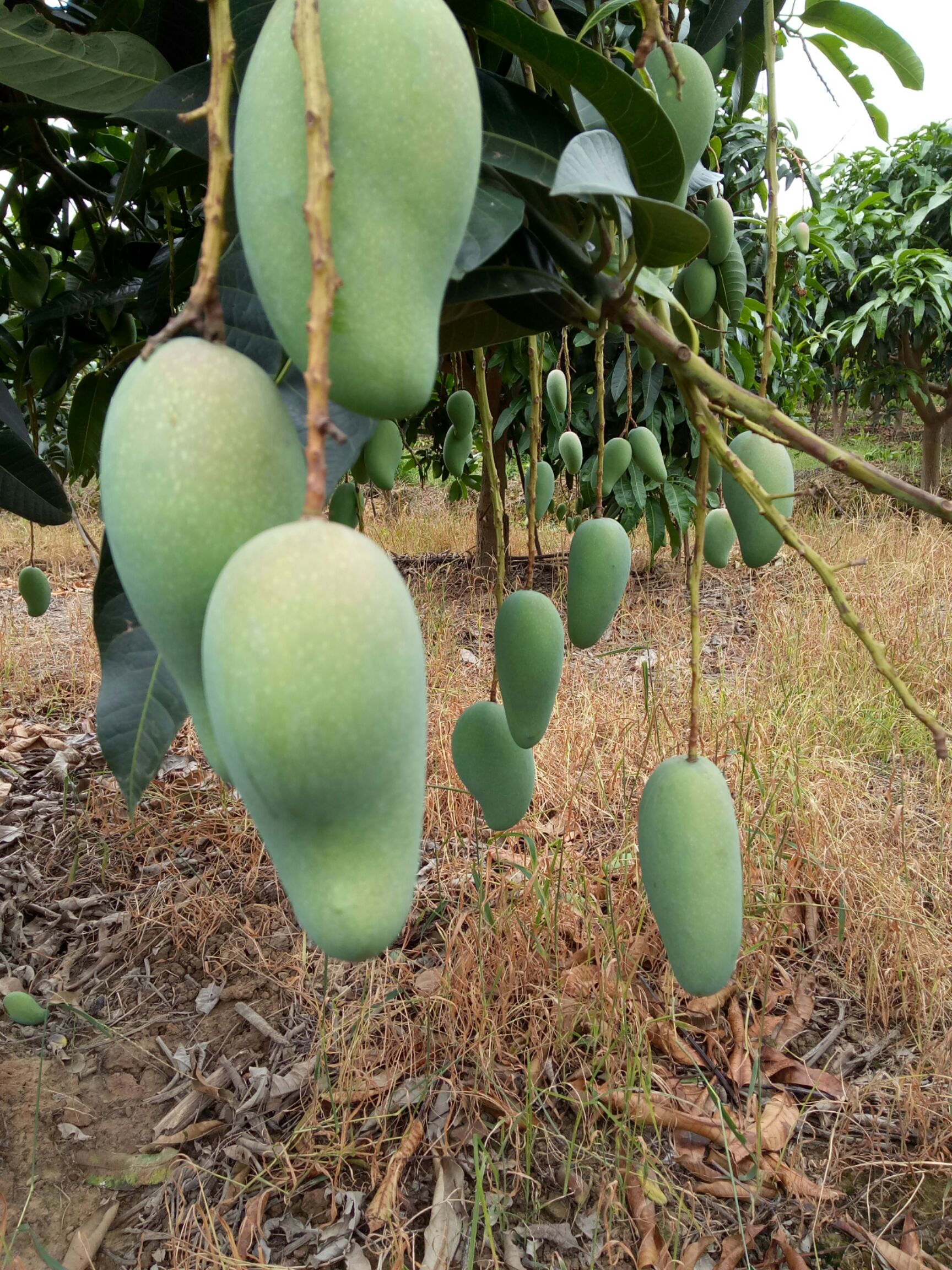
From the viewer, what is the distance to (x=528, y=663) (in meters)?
0.56

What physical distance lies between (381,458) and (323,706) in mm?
415

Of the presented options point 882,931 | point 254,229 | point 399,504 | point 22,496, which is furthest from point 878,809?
point 399,504

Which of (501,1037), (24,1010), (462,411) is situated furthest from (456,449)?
(24,1010)

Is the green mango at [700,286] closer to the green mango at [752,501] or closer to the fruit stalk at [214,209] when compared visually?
the green mango at [752,501]

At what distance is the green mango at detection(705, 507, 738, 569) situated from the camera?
815 millimetres

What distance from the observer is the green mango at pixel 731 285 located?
708 millimetres

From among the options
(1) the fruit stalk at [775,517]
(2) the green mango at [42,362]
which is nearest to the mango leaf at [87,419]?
(2) the green mango at [42,362]

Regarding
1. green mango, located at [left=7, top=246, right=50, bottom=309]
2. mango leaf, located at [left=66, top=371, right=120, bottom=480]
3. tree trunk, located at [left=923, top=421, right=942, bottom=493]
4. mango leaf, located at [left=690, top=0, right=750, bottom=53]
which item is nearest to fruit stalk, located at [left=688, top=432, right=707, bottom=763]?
mango leaf, located at [left=690, top=0, right=750, bottom=53]

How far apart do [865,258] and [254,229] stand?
6.61 m

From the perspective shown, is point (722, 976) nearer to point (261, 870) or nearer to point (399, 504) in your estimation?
point (261, 870)

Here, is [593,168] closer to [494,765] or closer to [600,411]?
[600,411]

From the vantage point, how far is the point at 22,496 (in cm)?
72

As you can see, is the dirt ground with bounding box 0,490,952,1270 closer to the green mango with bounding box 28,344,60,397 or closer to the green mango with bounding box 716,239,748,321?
the green mango with bounding box 716,239,748,321

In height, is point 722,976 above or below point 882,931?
above
